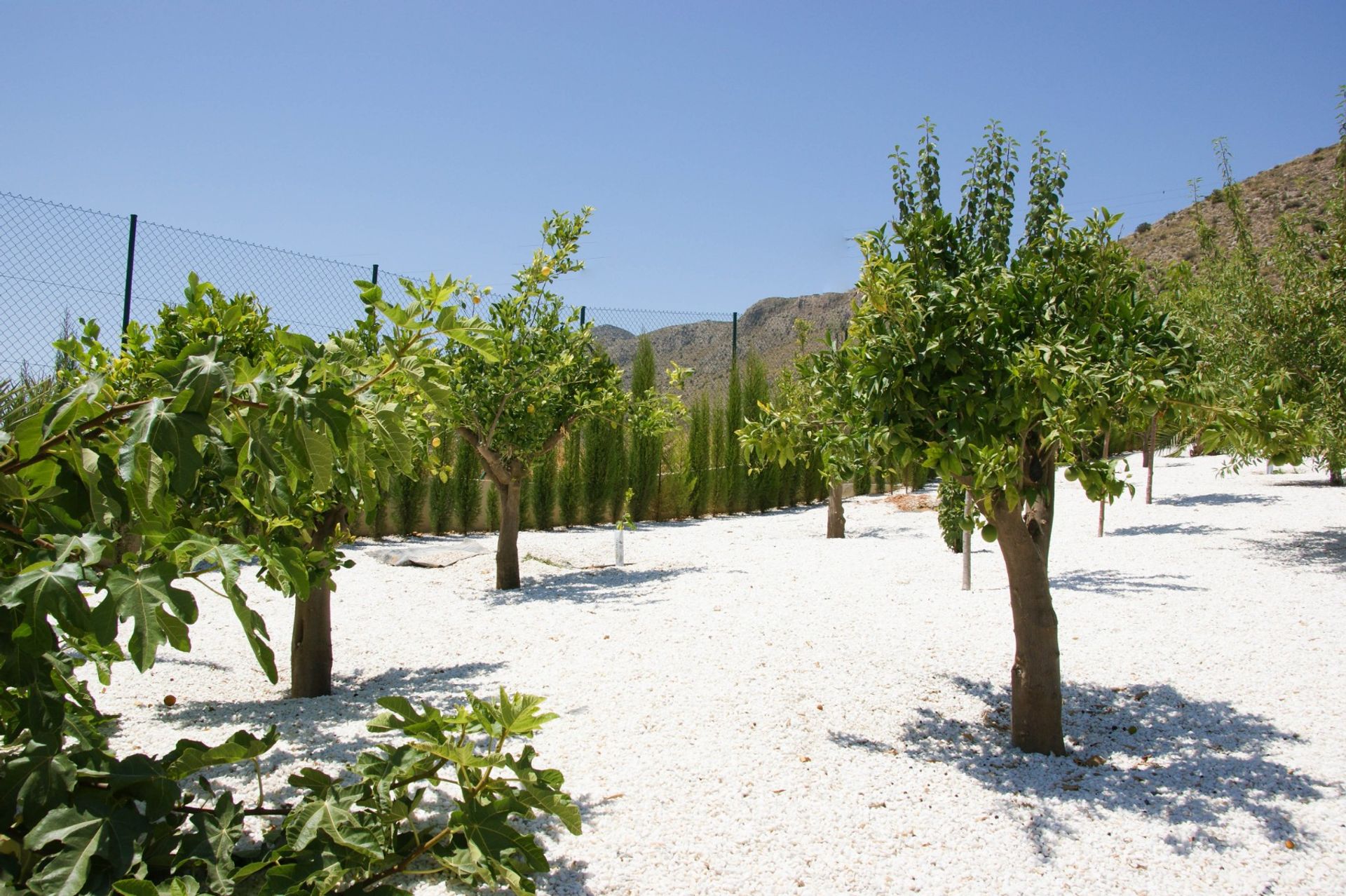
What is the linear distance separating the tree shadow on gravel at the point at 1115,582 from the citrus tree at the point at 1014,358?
10.6 feet

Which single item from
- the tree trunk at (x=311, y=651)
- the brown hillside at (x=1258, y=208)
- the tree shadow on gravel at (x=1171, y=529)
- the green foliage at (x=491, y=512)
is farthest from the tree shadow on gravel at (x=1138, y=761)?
the brown hillside at (x=1258, y=208)

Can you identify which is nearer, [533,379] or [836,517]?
[533,379]

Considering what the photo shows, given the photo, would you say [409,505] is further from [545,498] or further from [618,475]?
[618,475]

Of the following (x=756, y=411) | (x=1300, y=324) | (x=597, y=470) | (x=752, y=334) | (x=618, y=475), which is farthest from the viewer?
(x=752, y=334)

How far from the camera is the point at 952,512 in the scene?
7188 mm

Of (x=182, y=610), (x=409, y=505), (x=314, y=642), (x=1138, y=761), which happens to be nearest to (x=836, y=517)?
(x=409, y=505)

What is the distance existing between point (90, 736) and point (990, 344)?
3.00 m

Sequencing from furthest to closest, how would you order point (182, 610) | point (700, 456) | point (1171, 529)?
1. point (700, 456)
2. point (1171, 529)
3. point (182, 610)

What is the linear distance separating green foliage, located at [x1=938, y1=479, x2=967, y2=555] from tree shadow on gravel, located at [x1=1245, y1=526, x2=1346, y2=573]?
8.90 feet

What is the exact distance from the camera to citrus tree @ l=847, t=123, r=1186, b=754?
294 centimetres

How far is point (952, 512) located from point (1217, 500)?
6.89 metres

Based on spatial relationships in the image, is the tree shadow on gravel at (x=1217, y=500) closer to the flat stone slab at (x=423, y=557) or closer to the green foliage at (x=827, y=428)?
the flat stone slab at (x=423, y=557)

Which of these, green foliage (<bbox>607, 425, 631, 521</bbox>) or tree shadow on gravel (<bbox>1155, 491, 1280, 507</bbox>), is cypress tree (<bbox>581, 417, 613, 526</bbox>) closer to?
green foliage (<bbox>607, 425, 631, 521</bbox>)

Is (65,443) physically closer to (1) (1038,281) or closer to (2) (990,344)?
(2) (990,344)
